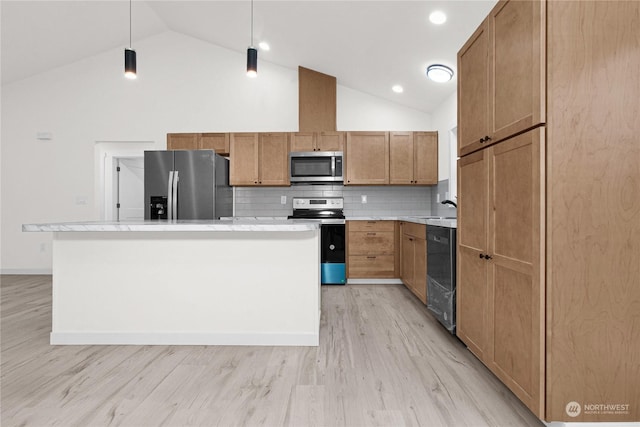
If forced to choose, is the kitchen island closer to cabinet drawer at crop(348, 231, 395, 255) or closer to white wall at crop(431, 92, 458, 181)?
cabinet drawer at crop(348, 231, 395, 255)

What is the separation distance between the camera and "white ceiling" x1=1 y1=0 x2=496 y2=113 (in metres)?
2.95

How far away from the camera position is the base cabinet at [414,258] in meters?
3.22

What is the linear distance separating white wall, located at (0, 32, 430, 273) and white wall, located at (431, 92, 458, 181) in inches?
81.4

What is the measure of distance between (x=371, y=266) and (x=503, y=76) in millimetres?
2988

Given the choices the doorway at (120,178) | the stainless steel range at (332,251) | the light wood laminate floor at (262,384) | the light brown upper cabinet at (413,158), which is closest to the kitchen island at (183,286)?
the light wood laminate floor at (262,384)

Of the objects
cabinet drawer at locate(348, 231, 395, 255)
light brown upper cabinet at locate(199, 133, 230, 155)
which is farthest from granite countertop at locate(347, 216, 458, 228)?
light brown upper cabinet at locate(199, 133, 230, 155)

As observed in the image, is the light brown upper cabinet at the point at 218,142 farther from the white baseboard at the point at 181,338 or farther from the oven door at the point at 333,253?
the white baseboard at the point at 181,338

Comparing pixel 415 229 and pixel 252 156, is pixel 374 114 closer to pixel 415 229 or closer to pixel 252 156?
pixel 252 156

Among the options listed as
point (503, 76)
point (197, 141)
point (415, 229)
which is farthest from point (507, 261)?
point (197, 141)

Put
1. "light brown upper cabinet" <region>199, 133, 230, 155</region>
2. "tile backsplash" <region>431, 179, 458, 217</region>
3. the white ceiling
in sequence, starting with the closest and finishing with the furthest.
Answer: the white ceiling → "tile backsplash" <region>431, 179, 458, 217</region> → "light brown upper cabinet" <region>199, 133, 230, 155</region>

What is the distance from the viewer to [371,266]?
4266 millimetres

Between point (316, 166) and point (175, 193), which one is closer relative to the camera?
point (175, 193)

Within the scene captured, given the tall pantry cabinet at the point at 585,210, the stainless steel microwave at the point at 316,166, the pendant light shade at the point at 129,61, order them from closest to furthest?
the tall pantry cabinet at the point at 585,210, the pendant light shade at the point at 129,61, the stainless steel microwave at the point at 316,166

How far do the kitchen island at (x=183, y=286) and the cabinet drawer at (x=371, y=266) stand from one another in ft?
6.50
